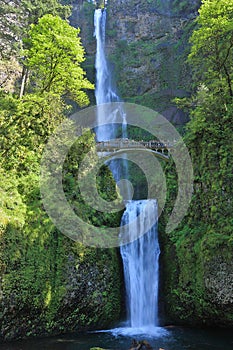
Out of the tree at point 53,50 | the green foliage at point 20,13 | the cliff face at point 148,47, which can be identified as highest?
the cliff face at point 148,47

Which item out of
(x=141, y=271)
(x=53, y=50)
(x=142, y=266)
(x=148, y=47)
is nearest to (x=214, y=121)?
(x=142, y=266)

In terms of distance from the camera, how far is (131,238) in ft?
48.8

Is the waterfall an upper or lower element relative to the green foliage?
lower

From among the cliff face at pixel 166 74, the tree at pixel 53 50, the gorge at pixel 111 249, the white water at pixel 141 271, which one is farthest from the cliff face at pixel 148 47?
the white water at pixel 141 271

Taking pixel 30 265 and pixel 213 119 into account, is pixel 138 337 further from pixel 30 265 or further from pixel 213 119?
pixel 213 119

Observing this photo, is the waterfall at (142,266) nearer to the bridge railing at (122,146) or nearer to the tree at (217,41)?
the bridge railing at (122,146)

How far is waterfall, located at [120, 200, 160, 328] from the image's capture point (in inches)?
525

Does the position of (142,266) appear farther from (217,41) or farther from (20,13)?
(20,13)

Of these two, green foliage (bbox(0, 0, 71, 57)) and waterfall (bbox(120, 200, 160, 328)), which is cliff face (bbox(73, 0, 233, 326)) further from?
green foliage (bbox(0, 0, 71, 57))

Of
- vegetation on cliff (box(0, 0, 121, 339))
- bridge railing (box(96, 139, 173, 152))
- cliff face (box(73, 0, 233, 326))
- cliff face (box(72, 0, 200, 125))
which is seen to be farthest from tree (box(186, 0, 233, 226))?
cliff face (box(72, 0, 200, 125))

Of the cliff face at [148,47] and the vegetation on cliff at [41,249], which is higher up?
the cliff face at [148,47]

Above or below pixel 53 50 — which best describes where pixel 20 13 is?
above

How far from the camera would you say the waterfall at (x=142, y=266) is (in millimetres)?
13328

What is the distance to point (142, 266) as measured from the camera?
14.4 m
